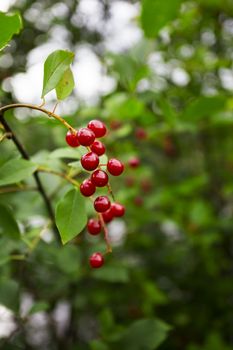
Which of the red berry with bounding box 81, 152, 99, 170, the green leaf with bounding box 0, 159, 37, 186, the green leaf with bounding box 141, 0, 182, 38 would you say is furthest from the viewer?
the green leaf with bounding box 141, 0, 182, 38

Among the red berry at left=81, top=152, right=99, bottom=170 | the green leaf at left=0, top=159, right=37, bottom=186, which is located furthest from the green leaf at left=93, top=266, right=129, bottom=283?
the red berry at left=81, top=152, right=99, bottom=170

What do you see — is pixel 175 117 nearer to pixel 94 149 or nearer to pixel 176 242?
pixel 94 149

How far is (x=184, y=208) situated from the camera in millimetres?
1923

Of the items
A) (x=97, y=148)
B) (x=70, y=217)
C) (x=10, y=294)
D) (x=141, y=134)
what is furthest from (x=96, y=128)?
(x=141, y=134)

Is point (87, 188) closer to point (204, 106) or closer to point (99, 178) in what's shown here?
point (99, 178)

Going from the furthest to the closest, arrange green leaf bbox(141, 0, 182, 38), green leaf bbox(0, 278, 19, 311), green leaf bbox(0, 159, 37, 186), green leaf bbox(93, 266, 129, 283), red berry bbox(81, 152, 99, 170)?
green leaf bbox(93, 266, 129, 283), green leaf bbox(141, 0, 182, 38), green leaf bbox(0, 278, 19, 311), green leaf bbox(0, 159, 37, 186), red berry bbox(81, 152, 99, 170)

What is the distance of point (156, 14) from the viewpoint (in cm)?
125

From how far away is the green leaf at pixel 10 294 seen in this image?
3.55 feet

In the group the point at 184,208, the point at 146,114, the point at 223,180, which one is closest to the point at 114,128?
the point at 146,114

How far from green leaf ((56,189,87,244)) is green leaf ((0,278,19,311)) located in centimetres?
45

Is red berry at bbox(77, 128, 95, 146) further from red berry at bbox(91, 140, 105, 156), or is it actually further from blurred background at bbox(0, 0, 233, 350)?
blurred background at bbox(0, 0, 233, 350)

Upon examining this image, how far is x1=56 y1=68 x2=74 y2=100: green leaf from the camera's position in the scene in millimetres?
723

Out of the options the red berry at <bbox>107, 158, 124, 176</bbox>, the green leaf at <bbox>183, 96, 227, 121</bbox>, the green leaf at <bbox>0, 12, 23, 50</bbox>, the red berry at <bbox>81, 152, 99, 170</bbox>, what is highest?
the green leaf at <bbox>0, 12, 23, 50</bbox>

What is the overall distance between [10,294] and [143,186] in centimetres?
120
